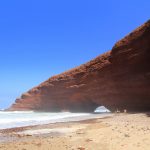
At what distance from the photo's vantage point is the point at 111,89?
28.9 m

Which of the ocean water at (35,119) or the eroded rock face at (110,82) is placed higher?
the eroded rock face at (110,82)

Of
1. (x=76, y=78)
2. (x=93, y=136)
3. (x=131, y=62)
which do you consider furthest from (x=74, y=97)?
(x=93, y=136)

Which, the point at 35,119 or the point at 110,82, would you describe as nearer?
the point at 35,119

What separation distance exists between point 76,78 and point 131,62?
12745mm

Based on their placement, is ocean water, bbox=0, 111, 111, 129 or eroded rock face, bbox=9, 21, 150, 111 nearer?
ocean water, bbox=0, 111, 111, 129

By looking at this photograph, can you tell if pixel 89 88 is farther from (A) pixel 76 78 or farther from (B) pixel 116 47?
(B) pixel 116 47

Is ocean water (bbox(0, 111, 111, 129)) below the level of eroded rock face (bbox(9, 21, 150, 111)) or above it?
below

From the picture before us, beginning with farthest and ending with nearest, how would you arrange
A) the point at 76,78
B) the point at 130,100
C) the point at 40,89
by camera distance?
1. the point at 40,89
2. the point at 76,78
3. the point at 130,100

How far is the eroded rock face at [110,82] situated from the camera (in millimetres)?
23875

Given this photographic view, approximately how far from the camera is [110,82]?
2878 cm

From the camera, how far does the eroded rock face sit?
2388 cm

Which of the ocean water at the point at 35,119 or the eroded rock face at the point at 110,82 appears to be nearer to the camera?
the ocean water at the point at 35,119

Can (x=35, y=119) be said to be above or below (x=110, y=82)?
below

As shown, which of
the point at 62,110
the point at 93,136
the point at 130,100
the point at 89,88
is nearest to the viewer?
the point at 93,136
